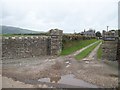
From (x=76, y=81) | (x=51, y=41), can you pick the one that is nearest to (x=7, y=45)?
(x=51, y=41)

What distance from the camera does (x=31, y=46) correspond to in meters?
24.3

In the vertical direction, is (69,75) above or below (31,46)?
below

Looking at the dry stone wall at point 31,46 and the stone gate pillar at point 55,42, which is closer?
the dry stone wall at point 31,46

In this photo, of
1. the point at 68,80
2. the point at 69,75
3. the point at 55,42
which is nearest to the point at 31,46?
the point at 55,42

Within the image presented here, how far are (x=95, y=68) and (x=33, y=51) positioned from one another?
9.95m

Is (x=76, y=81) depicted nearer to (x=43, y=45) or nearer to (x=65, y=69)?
(x=65, y=69)

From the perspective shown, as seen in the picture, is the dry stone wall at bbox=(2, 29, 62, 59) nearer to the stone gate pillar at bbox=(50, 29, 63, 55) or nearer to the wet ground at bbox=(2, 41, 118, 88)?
the stone gate pillar at bbox=(50, 29, 63, 55)

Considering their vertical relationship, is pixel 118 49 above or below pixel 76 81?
above

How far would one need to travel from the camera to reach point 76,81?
1314 cm

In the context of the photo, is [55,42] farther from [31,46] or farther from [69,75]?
[69,75]

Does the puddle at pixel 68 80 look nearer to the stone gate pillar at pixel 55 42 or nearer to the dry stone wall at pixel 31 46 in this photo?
the dry stone wall at pixel 31 46

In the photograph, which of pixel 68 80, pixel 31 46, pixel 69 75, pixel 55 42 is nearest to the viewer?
pixel 68 80

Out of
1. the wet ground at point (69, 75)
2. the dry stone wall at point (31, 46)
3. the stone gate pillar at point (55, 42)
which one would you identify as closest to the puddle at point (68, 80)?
the wet ground at point (69, 75)

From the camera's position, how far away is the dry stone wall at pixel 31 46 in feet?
74.2
